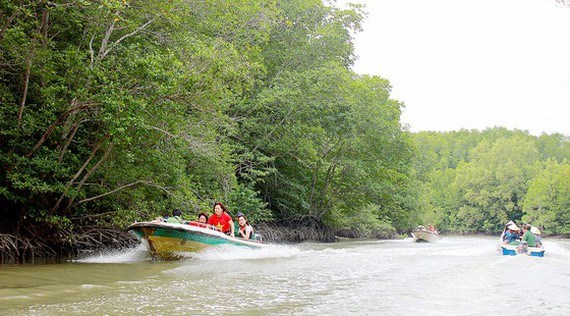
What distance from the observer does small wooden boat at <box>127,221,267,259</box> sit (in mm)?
12578

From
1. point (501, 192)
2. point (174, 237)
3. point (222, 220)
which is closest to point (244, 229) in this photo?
point (222, 220)

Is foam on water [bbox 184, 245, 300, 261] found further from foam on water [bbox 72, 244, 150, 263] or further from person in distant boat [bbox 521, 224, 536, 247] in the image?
person in distant boat [bbox 521, 224, 536, 247]

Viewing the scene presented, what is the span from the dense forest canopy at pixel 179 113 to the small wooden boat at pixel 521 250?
28.1 feet

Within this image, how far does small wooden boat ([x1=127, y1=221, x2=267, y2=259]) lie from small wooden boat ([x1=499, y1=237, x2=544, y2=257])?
28.9 feet

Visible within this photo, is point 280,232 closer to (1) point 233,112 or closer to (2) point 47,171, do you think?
(1) point 233,112

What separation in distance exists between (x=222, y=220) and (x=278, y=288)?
6.08 meters

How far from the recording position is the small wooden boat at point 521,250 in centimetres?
1658

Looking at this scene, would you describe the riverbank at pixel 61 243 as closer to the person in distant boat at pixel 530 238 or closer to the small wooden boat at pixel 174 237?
the small wooden boat at pixel 174 237

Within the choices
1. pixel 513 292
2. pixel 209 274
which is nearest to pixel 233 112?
pixel 209 274

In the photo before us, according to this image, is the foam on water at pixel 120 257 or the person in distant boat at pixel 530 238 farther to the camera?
the person in distant boat at pixel 530 238

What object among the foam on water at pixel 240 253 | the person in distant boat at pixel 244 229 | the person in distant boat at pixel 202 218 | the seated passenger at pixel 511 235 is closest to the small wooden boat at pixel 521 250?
the seated passenger at pixel 511 235

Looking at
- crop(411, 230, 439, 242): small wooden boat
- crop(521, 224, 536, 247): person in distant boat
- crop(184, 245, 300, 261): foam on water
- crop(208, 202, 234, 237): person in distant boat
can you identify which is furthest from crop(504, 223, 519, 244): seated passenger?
crop(411, 230, 439, 242): small wooden boat

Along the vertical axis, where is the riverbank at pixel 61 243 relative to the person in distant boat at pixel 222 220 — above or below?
below

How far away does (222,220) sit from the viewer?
1441 centimetres
